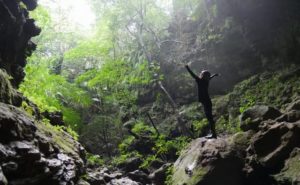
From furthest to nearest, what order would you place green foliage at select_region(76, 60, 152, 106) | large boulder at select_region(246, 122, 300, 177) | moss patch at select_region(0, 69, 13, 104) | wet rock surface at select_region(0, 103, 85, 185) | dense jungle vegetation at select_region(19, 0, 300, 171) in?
green foliage at select_region(76, 60, 152, 106), dense jungle vegetation at select_region(19, 0, 300, 171), large boulder at select_region(246, 122, 300, 177), moss patch at select_region(0, 69, 13, 104), wet rock surface at select_region(0, 103, 85, 185)

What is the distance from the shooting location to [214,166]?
26.8ft

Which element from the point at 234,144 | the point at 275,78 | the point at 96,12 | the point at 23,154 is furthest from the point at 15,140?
the point at 96,12

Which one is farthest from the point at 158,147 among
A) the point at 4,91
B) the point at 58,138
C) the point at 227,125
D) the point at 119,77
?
the point at 4,91

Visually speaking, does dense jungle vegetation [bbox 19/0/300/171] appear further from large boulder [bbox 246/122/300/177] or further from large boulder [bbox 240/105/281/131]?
large boulder [bbox 246/122/300/177]

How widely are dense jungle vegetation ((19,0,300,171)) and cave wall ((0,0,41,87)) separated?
2761 mm

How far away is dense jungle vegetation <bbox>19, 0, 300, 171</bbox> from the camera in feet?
56.8

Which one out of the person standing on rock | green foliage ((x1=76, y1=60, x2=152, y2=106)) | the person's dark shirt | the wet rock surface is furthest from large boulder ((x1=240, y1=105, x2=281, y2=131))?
green foliage ((x1=76, y1=60, x2=152, y2=106))

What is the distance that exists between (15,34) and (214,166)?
693 centimetres

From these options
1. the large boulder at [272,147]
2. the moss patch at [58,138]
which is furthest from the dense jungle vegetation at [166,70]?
the large boulder at [272,147]

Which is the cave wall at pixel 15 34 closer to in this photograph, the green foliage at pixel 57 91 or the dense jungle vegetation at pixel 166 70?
the dense jungle vegetation at pixel 166 70

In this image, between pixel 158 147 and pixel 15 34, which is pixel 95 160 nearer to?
pixel 158 147

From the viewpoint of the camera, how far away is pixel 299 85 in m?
14.8

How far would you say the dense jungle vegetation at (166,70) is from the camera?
17.3 metres

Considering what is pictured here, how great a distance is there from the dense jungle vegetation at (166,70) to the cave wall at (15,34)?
9.06 ft
